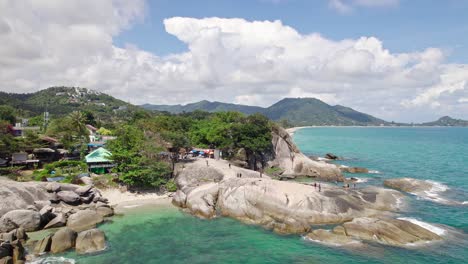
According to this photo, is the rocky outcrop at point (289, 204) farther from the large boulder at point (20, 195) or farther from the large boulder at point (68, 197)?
the large boulder at point (20, 195)

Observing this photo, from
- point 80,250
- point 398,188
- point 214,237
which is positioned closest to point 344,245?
point 214,237

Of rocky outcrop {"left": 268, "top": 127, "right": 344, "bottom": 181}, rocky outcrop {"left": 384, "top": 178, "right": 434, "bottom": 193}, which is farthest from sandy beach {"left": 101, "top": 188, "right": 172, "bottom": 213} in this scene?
rocky outcrop {"left": 384, "top": 178, "right": 434, "bottom": 193}

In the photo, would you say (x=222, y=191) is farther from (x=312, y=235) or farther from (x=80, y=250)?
(x=80, y=250)

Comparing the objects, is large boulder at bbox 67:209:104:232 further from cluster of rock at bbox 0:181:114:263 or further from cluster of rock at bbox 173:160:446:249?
cluster of rock at bbox 173:160:446:249

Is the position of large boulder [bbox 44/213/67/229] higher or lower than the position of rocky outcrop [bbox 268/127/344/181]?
lower

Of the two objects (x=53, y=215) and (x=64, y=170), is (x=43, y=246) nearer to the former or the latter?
(x=53, y=215)

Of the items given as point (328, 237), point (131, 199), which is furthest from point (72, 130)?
point (328, 237)
